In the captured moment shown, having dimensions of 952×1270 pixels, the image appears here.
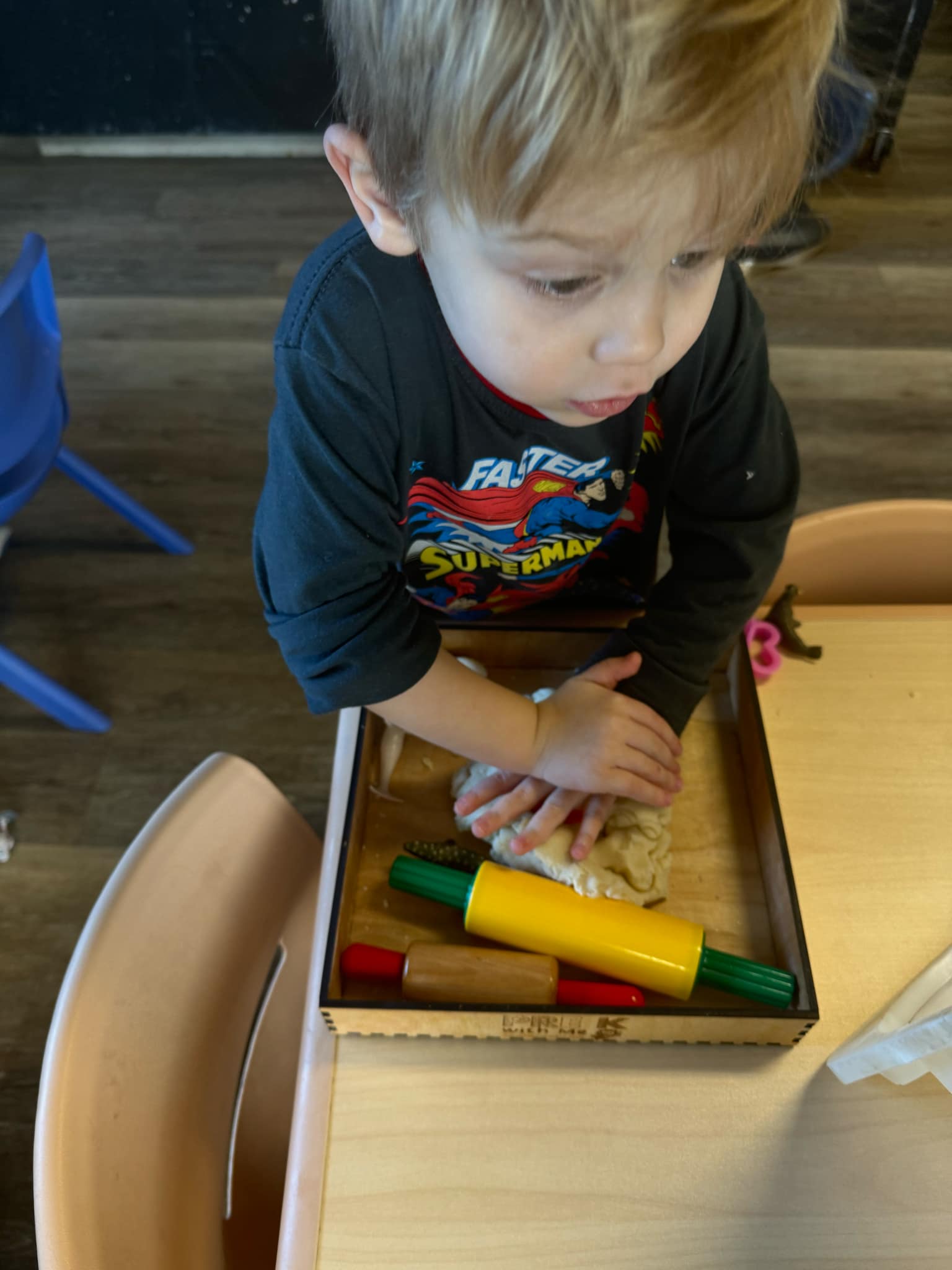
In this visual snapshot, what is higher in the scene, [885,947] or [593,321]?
[593,321]

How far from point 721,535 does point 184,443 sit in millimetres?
1327

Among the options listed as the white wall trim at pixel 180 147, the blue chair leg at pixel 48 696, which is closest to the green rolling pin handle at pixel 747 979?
the blue chair leg at pixel 48 696

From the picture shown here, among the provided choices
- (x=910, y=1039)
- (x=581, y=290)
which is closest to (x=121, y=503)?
(x=581, y=290)

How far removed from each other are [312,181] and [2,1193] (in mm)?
2119

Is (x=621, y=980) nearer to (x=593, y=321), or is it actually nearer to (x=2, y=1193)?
(x=593, y=321)

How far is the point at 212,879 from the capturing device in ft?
1.94

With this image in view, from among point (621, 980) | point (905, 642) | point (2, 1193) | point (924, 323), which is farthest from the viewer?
point (924, 323)

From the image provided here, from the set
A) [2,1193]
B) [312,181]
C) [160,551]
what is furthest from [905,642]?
[312,181]

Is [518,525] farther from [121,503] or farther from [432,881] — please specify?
[121,503]

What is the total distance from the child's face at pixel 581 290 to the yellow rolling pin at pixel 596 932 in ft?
0.87

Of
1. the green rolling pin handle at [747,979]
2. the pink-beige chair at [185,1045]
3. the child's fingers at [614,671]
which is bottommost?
the pink-beige chair at [185,1045]

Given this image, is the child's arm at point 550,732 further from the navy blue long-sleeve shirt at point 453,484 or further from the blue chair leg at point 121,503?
the blue chair leg at point 121,503

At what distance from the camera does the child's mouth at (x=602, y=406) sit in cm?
46

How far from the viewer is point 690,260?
391 millimetres
